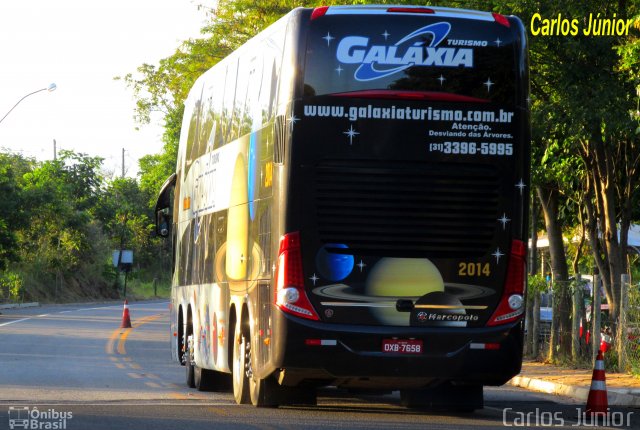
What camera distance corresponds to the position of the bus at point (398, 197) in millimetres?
12781

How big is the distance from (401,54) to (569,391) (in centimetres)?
701

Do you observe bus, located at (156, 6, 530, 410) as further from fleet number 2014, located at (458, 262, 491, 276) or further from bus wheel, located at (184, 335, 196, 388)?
bus wheel, located at (184, 335, 196, 388)

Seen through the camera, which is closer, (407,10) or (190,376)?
(407,10)

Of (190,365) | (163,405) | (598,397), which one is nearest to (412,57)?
(598,397)

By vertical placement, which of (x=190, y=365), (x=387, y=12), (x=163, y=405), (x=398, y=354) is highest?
(x=387, y=12)

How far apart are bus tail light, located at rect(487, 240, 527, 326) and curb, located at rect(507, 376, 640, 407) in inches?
149

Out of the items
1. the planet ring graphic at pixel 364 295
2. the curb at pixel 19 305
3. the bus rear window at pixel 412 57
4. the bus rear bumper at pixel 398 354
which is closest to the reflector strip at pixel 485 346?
the bus rear bumper at pixel 398 354

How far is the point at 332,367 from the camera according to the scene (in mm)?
12805

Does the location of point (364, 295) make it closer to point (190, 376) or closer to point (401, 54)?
point (401, 54)

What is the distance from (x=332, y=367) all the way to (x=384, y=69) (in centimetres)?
307

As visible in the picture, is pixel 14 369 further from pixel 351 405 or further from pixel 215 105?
pixel 351 405

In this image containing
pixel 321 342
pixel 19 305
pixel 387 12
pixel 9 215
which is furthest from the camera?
pixel 19 305

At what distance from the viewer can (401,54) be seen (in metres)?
12.8

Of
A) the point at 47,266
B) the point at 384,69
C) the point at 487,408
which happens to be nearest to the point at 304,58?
the point at 384,69
